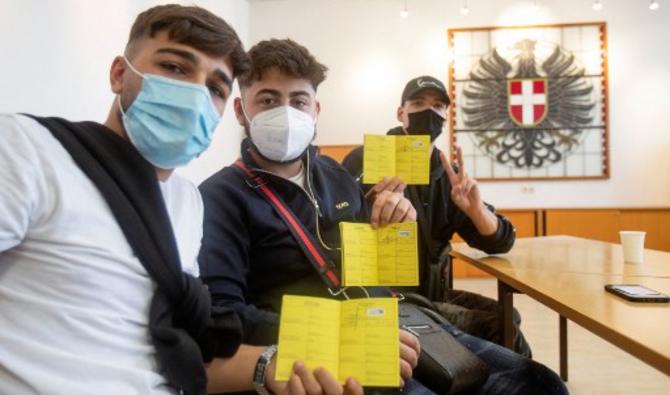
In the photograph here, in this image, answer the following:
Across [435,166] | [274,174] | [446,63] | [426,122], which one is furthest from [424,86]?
[446,63]

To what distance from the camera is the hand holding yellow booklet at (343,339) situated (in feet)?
2.43

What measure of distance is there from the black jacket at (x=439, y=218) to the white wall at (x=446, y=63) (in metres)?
3.59

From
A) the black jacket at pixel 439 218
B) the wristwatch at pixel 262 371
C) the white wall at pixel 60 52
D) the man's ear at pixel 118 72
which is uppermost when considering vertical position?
the white wall at pixel 60 52

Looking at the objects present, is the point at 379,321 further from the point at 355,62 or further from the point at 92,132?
the point at 355,62

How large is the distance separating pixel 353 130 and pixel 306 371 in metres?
4.90

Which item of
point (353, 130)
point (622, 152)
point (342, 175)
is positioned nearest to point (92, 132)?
point (342, 175)

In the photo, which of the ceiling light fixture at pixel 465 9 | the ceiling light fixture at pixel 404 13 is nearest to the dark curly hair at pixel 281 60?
the ceiling light fixture at pixel 404 13

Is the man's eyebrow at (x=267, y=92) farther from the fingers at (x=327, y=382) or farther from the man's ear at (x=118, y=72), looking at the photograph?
the fingers at (x=327, y=382)

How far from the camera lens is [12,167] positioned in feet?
2.13

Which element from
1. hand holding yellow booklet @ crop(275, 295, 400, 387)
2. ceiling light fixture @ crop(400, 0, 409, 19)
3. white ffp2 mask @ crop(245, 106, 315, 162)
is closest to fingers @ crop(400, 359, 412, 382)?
hand holding yellow booklet @ crop(275, 295, 400, 387)

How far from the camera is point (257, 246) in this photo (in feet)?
3.86

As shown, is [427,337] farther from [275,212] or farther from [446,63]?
[446,63]

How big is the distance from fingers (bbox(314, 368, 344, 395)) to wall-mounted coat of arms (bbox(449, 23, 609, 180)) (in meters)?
4.95

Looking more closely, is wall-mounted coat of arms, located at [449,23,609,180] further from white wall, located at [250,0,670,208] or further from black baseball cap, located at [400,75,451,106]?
black baseball cap, located at [400,75,451,106]
